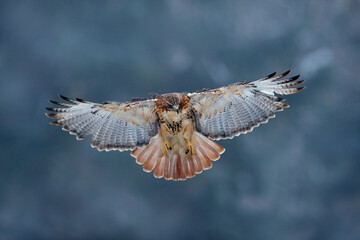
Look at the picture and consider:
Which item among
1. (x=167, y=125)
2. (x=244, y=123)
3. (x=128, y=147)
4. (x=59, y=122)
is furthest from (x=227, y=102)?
(x=59, y=122)

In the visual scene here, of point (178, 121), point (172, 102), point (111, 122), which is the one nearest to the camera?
point (172, 102)

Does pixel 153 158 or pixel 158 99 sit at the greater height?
pixel 158 99

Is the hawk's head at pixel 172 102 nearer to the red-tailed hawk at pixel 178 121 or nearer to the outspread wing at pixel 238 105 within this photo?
the red-tailed hawk at pixel 178 121

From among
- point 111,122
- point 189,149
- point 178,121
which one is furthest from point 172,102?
point 111,122

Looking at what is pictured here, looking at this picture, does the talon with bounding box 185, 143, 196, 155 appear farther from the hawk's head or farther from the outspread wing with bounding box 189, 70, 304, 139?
the hawk's head

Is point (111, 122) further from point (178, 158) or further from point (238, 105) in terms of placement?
point (238, 105)

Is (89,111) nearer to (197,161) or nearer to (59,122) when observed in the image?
(59,122)

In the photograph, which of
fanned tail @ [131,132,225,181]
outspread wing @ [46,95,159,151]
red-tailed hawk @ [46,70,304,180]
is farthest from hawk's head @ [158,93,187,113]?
fanned tail @ [131,132,225,181]
